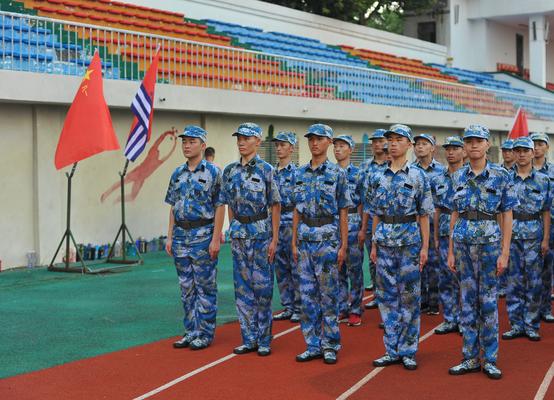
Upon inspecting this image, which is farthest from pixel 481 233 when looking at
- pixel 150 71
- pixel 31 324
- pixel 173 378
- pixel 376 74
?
pixel 376 74

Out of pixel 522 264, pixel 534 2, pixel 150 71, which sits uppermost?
pixel 534 2

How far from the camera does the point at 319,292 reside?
758 cm

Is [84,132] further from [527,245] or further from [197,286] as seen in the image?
[527,245]

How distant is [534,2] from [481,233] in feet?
107

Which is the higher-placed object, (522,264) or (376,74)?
(376,74)

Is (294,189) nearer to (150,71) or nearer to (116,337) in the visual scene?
(116,337)

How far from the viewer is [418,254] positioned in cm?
731

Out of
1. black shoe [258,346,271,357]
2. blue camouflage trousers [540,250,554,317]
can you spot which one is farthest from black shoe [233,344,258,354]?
blue camouflage trousers [540,250,554,317]

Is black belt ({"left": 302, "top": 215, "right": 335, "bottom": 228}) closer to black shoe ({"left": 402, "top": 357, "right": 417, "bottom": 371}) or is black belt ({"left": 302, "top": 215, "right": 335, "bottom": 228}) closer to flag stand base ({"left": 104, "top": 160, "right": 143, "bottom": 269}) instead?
black shoe ({"left": 402, "top": 357, "right": 417, "bottom": 371})

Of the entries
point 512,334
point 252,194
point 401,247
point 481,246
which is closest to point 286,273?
point 252,194

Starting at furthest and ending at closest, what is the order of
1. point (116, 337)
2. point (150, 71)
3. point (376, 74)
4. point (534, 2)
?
1. point (534, 2)
2. point (376, 74)
3. point (150, 71)
4. point (116, 337)

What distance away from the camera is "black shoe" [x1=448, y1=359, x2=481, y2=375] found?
23.0 ft

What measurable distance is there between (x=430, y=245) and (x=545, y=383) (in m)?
3.32

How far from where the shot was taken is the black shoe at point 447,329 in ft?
29.1
